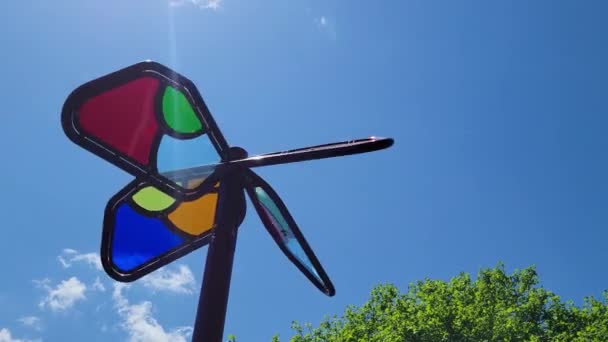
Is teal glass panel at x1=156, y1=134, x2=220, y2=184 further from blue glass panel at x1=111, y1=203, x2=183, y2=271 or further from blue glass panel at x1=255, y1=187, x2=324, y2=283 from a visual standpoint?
blue glass panel at x1=111, y1=203, x2=183, y2=271

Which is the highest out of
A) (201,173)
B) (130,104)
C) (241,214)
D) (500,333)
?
(500,333)

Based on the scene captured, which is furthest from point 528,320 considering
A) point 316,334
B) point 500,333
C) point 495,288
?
→ point 316,334

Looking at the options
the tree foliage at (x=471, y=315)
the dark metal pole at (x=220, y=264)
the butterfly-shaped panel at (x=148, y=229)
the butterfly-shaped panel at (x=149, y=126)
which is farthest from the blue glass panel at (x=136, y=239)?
the tree foliage at (x=471, y=315)

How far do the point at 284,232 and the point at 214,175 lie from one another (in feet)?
2.93

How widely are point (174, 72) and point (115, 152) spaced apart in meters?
0.76

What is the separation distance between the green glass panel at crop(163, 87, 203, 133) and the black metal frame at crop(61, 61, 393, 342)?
0.20 ft

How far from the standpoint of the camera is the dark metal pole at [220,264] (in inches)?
124

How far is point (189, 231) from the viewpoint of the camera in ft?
15.2

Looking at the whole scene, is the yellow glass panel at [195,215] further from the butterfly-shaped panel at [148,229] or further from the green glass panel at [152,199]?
the green glass panel at [152,199]

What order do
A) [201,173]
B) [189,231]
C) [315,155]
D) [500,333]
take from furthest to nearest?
[500,333] < [189,231] < [201,173] < [315,155]

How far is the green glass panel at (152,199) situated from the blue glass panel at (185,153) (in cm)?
70

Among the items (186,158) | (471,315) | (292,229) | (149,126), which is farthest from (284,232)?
(471,315)

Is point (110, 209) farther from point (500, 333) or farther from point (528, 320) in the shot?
point (528, 320)

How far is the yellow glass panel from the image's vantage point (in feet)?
15.2
